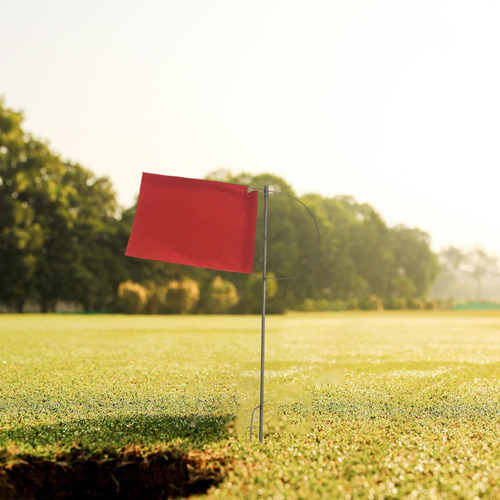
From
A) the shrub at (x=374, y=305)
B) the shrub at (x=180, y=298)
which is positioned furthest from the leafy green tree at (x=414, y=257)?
the shrub at (x=180, y=298)

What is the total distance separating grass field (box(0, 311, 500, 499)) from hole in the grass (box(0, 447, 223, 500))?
0.08m

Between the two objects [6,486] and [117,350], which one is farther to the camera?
[117,350]

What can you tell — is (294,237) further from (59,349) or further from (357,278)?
(59,349)

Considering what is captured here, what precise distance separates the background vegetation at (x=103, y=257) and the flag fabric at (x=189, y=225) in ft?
65.4

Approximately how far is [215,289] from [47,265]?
43.7 ft

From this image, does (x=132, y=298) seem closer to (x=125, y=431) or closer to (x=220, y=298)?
(x=220, y=298)

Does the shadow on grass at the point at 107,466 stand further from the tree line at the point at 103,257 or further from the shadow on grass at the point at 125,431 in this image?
the tree line at the point at 103,257

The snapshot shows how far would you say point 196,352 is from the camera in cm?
898

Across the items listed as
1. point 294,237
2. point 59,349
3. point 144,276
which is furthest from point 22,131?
→ point 59,349

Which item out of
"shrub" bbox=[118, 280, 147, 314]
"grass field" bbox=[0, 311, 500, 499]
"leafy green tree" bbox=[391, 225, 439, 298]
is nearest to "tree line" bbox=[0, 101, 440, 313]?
"shrub" bbox=[118, 280, 147, 314]

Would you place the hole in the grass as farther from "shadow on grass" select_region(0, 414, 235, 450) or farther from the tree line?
the tree line

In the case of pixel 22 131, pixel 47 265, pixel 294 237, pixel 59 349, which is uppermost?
pixel 22 131

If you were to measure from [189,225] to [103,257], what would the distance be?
3639 centimetres

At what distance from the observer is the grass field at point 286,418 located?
9.07 feet
